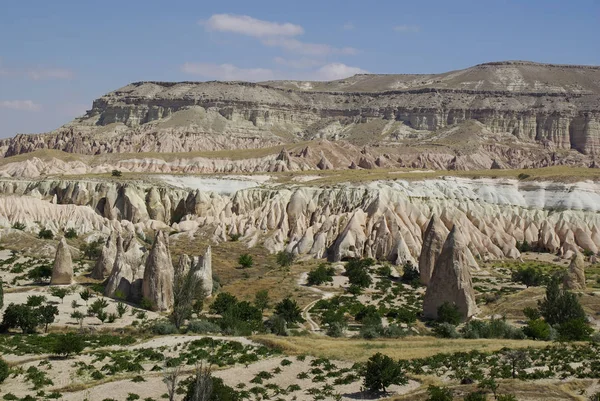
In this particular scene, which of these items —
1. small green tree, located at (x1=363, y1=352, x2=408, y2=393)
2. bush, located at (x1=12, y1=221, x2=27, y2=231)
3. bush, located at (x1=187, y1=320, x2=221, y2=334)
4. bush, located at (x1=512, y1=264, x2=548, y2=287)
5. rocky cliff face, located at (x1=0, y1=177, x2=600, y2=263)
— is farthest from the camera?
rocky cliff face, located at (x1=0, y1=177, x2=600, y2=263)

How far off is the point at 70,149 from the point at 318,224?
→ 99481 millimetres

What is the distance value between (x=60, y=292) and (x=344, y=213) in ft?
134

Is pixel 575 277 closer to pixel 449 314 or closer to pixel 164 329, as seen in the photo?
pixel 449 314

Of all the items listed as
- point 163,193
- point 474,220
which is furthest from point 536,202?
point 163,193

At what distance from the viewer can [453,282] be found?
136 ft

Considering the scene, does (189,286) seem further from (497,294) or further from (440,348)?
(497,294)

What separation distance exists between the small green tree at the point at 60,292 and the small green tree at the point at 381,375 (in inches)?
897

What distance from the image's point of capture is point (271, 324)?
→ 127 feet

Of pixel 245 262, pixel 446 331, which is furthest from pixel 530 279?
pixel 245 262

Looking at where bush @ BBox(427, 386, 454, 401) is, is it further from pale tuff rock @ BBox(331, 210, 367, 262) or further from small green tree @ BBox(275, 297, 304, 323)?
pale tuff rock @ BBox(331, 210, 367, 262)

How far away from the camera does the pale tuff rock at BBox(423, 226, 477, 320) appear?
4116cm

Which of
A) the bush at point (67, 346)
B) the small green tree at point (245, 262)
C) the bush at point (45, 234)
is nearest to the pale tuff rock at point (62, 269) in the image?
the bush at point (67, 346)

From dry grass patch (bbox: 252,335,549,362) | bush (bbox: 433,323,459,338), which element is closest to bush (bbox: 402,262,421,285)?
bush (bbox: 433,323,459,338)

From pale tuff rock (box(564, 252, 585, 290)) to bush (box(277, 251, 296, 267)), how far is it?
2370 cm
